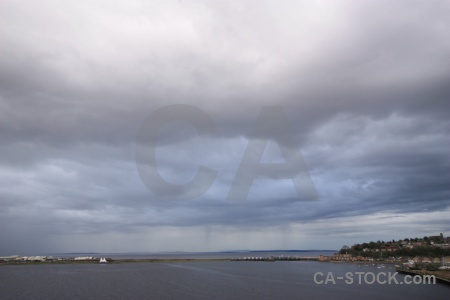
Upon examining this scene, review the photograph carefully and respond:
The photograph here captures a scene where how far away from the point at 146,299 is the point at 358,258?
15461cm

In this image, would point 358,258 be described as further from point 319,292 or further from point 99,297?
point 99,297

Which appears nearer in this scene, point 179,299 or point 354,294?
point 179,299

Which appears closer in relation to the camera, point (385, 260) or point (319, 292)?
point (319, 292)

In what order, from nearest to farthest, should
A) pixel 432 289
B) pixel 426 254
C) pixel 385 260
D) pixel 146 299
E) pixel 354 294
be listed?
pixel 146 299
pixel 354 294
pixel 432 289
pixel 426 254
pixel 385 260

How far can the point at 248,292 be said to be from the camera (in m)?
65.5

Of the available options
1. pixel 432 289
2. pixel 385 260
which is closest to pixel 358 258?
pixel 385 260

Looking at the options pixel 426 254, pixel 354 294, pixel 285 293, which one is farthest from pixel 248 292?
pixel 426 254

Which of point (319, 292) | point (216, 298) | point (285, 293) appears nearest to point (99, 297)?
point (216, 298)

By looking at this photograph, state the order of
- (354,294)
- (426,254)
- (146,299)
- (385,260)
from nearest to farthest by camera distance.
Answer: (146,299)
(354,294)
(426,254)
(385,260)

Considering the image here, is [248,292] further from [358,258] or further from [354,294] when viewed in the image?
[358,258]

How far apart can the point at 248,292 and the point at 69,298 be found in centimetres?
2742

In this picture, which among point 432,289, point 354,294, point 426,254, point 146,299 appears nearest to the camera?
point 146,299

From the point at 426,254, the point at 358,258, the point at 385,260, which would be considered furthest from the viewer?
the point at 358,258

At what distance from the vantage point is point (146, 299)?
5722cm
